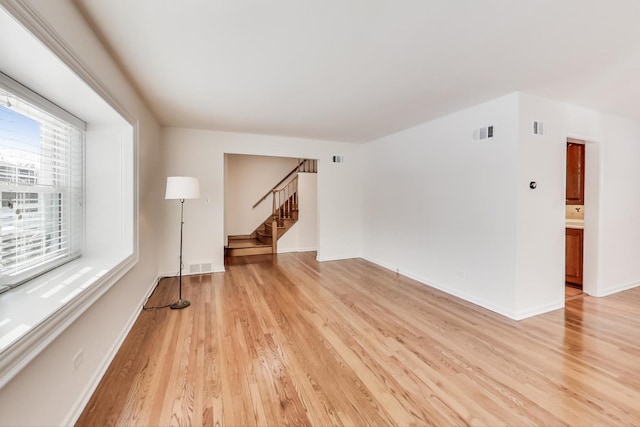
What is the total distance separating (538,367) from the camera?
219cm

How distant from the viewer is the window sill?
1193mm

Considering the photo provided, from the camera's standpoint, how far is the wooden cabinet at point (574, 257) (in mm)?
4145

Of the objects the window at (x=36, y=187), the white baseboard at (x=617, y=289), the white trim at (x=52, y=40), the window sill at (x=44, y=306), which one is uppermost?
the white trim at (x=52, y=40)

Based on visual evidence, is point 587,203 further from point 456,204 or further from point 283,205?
point 283,205

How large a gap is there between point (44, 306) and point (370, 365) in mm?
2164

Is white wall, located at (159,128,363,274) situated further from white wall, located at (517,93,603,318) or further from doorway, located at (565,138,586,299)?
doorway, located at (565,138,586,299)

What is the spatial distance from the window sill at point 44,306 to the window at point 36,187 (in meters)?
0.12

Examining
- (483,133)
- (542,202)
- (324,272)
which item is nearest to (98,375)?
(324,272)

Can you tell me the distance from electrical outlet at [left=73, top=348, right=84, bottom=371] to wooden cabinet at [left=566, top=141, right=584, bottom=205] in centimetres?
609

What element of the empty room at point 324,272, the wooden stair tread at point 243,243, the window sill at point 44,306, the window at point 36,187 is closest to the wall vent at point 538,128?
the empty room at point 324,272

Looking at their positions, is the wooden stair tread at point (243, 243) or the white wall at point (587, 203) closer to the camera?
A: the white wall at point (587, 203)

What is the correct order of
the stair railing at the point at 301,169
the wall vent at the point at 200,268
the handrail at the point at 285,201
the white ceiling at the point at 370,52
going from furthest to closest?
the stair railing at the point at 301,169 < the handrail at the point at 285,201 < the wall vent at the point at 200,268 < the white ceiling at the point at 370,52

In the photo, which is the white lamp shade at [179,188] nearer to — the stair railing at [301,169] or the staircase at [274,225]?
the staircase at [274,225]

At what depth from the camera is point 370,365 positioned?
87.2 inches
